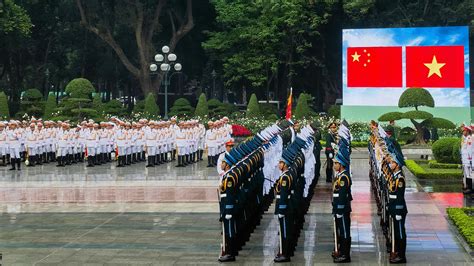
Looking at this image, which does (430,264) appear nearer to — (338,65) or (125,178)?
(125,178)

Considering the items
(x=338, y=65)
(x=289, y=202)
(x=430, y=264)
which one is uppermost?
(x=338, y=65)

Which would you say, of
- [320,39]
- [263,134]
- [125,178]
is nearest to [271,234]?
[263,134]

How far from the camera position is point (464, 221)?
16.0 meters

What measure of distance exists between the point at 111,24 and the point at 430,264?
46.8 metres

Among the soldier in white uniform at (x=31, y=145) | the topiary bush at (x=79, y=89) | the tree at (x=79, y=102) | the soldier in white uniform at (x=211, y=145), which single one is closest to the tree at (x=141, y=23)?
the tree at (x=79, y=102)

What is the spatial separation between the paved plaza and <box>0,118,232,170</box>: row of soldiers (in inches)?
210

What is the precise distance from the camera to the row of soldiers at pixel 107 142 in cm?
3131

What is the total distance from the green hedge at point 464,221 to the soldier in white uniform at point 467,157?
11.7ft

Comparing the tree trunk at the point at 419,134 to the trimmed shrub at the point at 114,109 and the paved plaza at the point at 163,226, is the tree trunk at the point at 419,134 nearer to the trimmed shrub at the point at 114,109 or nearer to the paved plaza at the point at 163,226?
the paved plaza at the point at 163,226

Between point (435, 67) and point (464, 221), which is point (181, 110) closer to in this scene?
point (435, 67)

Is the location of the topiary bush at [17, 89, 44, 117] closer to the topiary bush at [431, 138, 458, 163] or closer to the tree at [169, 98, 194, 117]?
the tree at [169, 98, 194, 117]

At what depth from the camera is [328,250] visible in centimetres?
1416

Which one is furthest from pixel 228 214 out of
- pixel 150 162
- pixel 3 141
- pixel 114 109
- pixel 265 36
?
pixel 265 36

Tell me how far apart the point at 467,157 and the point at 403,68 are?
17.7 meters
